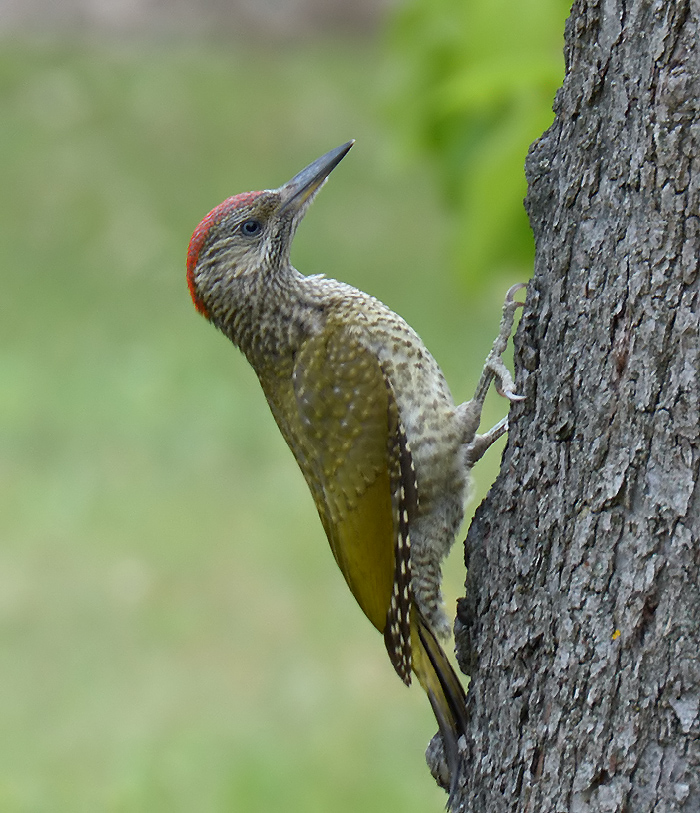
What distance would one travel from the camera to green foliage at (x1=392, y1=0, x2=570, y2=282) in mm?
3604

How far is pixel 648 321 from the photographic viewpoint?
2.39m

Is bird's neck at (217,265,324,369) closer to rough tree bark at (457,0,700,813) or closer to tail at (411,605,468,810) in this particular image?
tail at (411,605,468,810)

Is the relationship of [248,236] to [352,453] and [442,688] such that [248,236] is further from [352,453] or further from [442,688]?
[442,688]

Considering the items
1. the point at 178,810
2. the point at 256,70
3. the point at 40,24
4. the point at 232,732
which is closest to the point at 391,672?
the point at 232,732

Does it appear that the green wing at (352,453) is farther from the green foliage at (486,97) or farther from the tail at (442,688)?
the green foliage at (486,97)

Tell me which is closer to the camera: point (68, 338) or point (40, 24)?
point (68, 338)

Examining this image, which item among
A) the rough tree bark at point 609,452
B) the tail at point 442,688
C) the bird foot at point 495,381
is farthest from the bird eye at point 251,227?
the rough tree bark at point 609,452

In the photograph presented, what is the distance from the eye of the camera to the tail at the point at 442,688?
2.96 meters

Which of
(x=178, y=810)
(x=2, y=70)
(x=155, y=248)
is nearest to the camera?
(x=178, y=810)

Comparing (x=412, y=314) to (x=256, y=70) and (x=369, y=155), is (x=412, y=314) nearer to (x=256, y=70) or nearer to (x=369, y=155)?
(x=369, y=155)

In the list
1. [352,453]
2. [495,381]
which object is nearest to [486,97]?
[495,381]

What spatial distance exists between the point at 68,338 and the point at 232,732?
5405 millimetres

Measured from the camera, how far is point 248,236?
3.88m

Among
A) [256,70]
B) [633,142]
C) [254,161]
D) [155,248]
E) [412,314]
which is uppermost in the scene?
[256,70]
